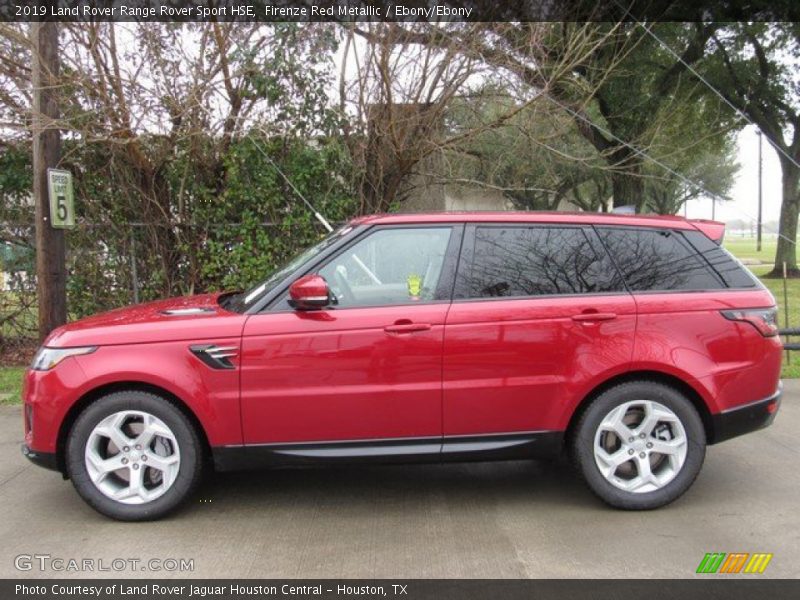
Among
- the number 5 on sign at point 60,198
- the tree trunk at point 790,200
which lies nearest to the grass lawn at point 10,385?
the number 5 on sign at point 60,198

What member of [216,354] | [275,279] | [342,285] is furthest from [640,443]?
[216,354]

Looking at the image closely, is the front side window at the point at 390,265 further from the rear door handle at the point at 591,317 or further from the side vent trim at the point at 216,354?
the rear door handle at the point at 591,317

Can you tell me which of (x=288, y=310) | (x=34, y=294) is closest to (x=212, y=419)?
(x=288, y=310)

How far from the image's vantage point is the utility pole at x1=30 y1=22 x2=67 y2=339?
7.18 m

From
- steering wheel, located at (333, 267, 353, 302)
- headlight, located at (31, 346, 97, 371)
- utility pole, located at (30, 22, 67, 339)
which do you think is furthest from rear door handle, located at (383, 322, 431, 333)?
utility pole, located at (30, 22, 67, 339)

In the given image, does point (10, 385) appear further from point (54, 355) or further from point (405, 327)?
point (405, 327)

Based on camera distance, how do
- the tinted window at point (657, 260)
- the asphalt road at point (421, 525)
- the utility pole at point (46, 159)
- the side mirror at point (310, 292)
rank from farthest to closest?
the utility pole at point (46, 159)
the tinted window at point (657, 260)
the side mirror at point (310, 292)
the asphalt road at point (421, 525)

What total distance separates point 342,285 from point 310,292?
1.16 ft

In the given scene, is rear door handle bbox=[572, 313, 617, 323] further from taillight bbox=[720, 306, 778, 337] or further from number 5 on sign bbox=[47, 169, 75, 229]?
number 5 on sign bbox=[47, 169, 75, 229]

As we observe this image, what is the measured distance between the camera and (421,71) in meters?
8.16

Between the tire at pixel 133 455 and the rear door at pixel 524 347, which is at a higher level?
the rear door at pixel 524 347

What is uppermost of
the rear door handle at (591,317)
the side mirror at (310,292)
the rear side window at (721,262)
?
the rear side window at (721,262)

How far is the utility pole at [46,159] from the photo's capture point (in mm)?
7180

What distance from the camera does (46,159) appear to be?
7.34m
